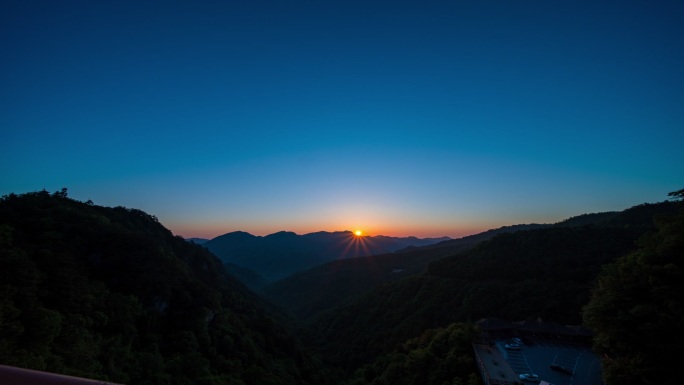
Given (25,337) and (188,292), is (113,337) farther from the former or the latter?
(188,292)

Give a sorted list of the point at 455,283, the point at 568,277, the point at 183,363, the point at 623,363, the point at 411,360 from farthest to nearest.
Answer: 1. the point at 455,283
2. the point at 568,277
3. the point at 411,360
4. the point at 183,363
5. the point at 623,363

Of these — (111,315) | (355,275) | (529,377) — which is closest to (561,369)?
(529,377)

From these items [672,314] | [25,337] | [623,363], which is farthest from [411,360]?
[25,337]

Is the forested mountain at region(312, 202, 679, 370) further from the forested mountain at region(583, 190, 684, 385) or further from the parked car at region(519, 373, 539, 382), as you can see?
the forested mountain at region(583, 190, 684, 385)

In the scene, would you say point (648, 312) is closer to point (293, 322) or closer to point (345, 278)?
point (293, 322)

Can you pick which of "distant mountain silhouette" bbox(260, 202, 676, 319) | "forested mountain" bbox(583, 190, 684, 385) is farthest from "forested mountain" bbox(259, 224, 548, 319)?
"forested mountain" bbox(583, 190, 684, 385)
